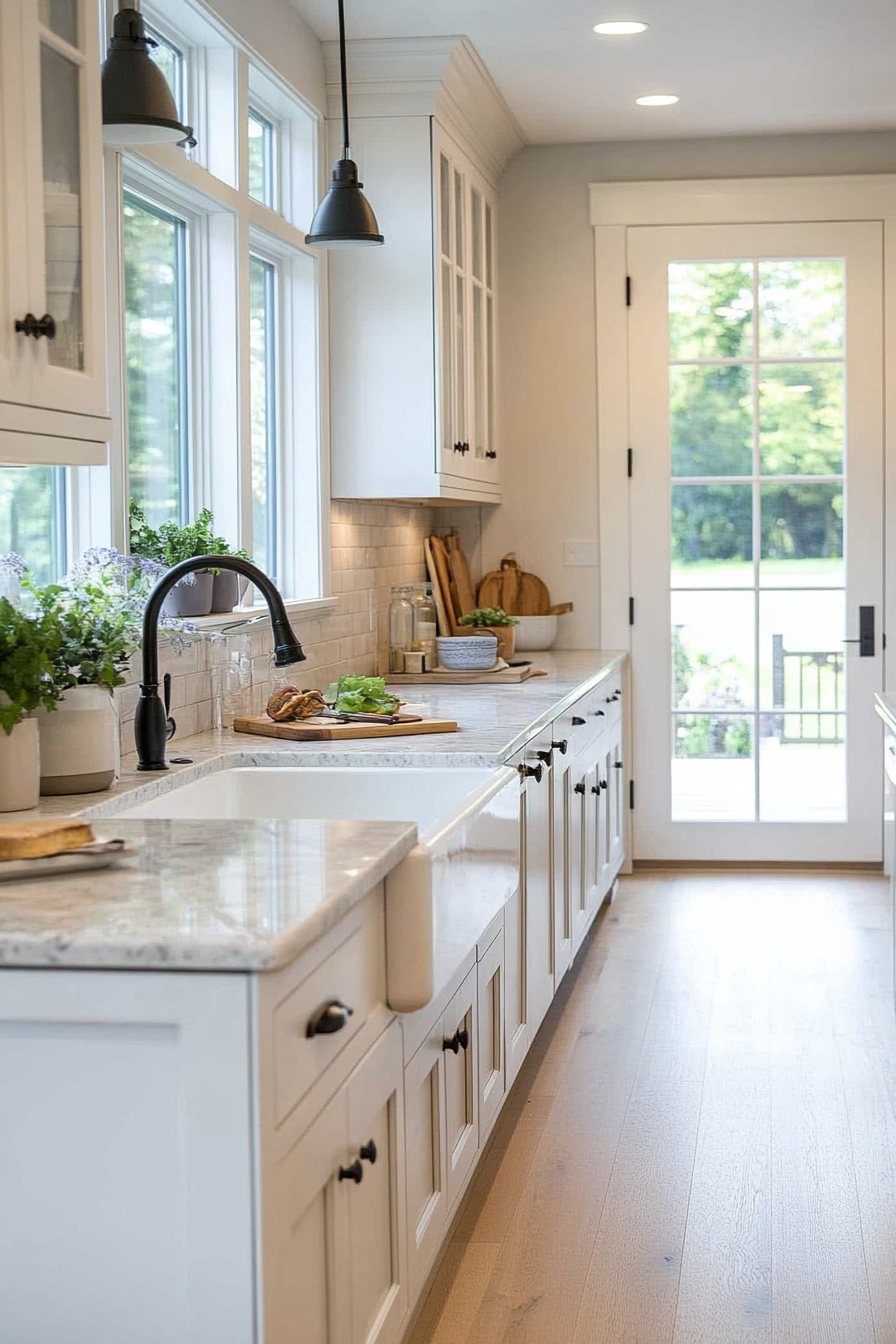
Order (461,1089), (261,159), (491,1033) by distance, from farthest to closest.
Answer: (261,159) → (491,1033) → (461,1089)

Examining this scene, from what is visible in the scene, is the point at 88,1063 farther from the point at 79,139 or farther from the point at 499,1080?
the point at 499,1080

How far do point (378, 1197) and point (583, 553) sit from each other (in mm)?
4183

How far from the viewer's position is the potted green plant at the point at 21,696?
2.25 metres

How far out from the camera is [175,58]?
11.8 feet

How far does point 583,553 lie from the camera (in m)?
6.00

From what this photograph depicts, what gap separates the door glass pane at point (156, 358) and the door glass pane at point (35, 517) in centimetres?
37

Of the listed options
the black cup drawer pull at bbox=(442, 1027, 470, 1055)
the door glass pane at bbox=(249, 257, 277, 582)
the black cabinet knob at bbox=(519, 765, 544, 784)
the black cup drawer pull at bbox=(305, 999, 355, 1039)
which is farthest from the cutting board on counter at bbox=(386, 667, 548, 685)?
the black cup drawer pull at bbox=(305, 999, 355, 1039)

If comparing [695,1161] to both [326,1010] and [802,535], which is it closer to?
[326,1010]

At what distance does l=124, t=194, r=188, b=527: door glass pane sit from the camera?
333 cm

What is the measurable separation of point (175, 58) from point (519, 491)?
2708 millimetres

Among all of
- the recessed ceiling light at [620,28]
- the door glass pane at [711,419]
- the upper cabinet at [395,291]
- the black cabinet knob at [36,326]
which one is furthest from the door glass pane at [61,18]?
the door glass pane at [711,419]

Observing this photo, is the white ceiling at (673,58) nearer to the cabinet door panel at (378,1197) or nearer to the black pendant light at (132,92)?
the black pendant light at (132,92)

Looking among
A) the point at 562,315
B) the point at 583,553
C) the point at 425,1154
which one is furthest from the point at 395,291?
the point at 425,1154

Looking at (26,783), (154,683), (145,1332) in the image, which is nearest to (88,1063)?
(145,1332)
